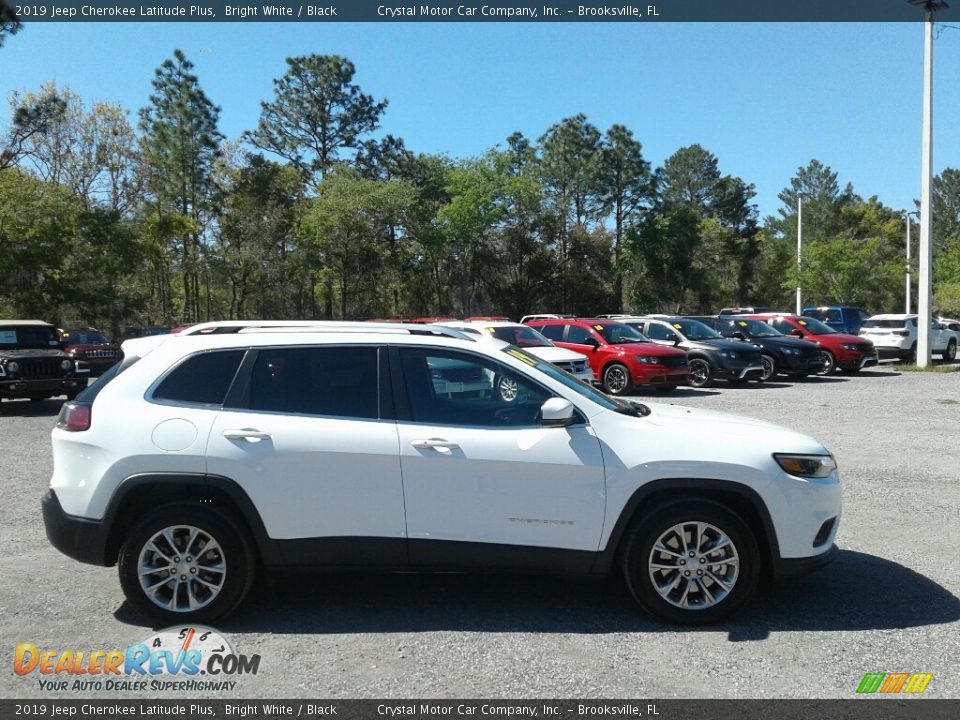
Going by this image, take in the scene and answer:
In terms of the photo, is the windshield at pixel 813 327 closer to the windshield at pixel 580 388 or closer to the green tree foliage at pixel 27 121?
the windshield at pixel 580 388

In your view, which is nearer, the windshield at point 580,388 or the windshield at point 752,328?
the windshield at point 580,388

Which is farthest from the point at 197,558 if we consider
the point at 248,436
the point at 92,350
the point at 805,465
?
the point at 92,350

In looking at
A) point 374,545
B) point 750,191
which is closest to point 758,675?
point 374,545

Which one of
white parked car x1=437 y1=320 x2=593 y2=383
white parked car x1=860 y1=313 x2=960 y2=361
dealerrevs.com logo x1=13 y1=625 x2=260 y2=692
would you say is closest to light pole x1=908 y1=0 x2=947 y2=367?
white parked car x1=860 y1=313 x2=960 y2=361

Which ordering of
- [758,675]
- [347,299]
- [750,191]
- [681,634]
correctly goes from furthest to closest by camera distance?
[750,191], [347,299], [681,634], [758,675]

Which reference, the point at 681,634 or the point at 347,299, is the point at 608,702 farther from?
the point at 347,299

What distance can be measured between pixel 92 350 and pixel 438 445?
2231 cm

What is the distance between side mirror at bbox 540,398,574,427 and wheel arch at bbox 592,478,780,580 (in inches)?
22.9

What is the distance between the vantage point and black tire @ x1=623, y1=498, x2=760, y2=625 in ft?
14.5

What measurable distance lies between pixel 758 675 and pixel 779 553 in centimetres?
80

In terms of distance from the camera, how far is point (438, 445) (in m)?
4.43

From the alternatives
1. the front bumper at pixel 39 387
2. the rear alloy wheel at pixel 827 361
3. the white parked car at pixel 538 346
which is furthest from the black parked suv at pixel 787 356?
the front bumper at pixel 39 387

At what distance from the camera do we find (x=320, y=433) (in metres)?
4.50

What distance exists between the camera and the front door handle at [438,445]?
443cm
